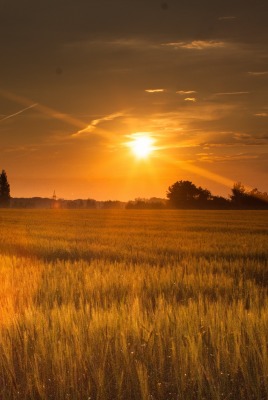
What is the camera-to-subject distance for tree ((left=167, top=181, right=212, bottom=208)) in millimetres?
73544

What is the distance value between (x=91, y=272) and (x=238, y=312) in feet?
13.0

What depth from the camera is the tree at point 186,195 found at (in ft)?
241

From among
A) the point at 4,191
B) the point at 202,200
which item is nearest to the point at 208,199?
the point at 202,200

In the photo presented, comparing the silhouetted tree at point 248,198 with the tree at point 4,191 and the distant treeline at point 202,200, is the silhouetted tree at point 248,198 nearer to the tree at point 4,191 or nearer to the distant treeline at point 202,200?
the distant treeline at point 202,200

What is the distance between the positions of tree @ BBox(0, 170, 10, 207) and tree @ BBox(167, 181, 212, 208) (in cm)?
3333

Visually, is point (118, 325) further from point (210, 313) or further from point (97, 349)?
point (210, 313)

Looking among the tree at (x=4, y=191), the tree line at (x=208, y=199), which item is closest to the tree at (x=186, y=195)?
the tree line at (x=208, y=199)

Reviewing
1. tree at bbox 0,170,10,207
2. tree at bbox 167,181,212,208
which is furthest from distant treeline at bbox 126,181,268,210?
tree at bbox 0,170,10,207

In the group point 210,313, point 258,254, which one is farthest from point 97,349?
point 258,254

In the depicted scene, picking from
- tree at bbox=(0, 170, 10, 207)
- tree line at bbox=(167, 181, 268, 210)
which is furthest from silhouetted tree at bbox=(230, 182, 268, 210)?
tree at bbox=(0, 170, 10, 207)

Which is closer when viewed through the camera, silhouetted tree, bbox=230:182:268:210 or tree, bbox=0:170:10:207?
silhouetted tree, bbox=230:182:268:210

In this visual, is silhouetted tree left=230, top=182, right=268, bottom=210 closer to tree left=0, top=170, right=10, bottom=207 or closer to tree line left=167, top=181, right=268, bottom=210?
tree line left=167, top=181, right=268, bottom=210

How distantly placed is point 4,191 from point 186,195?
120 ft

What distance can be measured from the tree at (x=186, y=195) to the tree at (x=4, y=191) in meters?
33.3
